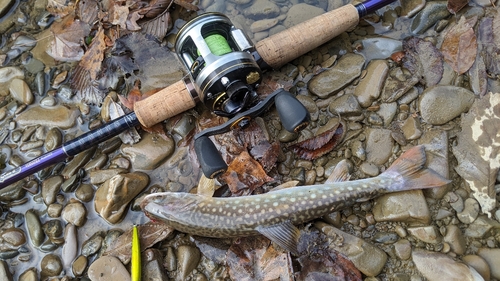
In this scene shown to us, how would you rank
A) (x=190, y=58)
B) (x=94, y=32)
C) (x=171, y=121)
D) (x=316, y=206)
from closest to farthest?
(x=316, y=206) < (x=190, y=58) < (x=171, y=121) < (x=94, y=32)

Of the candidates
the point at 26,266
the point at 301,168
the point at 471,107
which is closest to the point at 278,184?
the point at 301,168

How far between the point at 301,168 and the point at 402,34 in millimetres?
1873

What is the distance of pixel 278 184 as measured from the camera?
3.93 m

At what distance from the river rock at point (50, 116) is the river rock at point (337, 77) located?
2.68m

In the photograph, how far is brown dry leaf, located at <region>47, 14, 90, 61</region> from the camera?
472cm

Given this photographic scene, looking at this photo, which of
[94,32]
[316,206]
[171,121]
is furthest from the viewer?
[94,32]

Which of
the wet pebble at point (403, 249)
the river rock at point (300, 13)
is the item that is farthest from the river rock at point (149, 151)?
the wet pebble at point (403, 249)

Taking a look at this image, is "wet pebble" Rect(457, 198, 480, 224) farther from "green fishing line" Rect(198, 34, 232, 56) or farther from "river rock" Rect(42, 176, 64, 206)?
"river rock" Rect(42, 176, 64, 206)

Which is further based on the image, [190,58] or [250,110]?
[190,58]

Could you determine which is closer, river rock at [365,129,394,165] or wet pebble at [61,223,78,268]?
river rock at [365,129,394,165]

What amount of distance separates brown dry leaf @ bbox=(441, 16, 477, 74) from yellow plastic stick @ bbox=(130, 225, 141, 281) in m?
3.58

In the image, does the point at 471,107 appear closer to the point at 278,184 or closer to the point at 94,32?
the point at 278,184

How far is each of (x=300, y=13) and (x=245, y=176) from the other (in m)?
2.06

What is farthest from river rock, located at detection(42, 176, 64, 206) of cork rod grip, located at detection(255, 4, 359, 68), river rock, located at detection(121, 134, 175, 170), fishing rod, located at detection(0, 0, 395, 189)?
cork rod grip, located at detection(255, 4, 359, 68)
